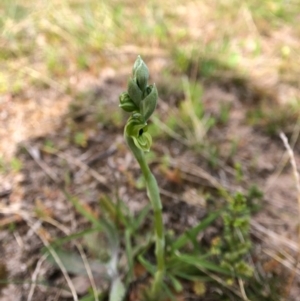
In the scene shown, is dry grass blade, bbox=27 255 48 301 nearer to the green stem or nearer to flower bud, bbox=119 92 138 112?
the green stem

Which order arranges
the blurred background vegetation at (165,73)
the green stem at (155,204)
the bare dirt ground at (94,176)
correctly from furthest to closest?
the blurred background vegetation at (165,73) → the bare dirt ground at (94,176) → the green stem at (155,204)

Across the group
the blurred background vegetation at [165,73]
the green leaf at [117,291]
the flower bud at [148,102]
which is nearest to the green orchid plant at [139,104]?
the flower bud at [148,102]

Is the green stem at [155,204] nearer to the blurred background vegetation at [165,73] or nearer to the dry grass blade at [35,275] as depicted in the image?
the blurred background vegetation at [165,73]

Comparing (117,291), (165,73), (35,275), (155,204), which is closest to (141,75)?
(155,204)

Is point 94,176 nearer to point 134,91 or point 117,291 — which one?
point 117,291

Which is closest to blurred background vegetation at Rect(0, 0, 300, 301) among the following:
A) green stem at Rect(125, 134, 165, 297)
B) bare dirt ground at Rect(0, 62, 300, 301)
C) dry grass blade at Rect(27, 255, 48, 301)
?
bare dirt ground at Rect(0, 62, 300, 301)

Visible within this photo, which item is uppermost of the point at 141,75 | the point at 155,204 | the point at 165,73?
the point at 141,75
